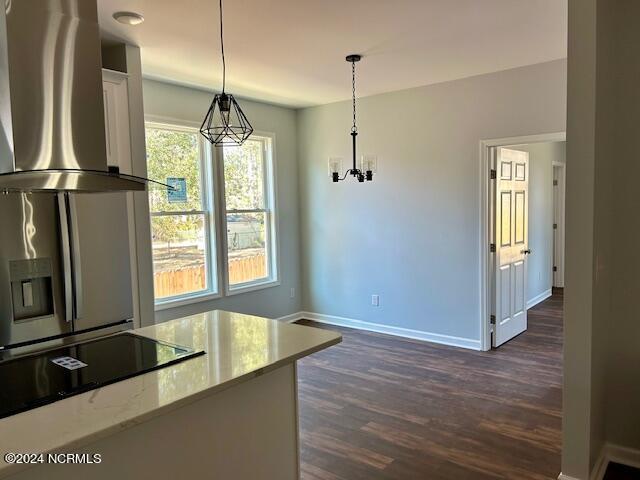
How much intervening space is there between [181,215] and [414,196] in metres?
2.42

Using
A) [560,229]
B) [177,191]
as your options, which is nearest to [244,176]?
[177,191]

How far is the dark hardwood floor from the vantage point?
9.02ft

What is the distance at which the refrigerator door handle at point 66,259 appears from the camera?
263 centimetres

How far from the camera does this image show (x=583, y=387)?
238 cm

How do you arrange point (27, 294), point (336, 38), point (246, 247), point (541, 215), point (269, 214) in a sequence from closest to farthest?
point (27, 294) → point (336, 38) → point (246, 247) → point (269, 214) → point (541, 215)

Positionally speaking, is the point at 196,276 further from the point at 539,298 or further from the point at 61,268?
the point at 539,298

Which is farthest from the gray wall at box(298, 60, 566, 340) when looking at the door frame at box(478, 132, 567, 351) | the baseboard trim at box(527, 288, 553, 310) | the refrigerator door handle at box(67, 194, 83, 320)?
the refrigerator door handle at box(67, 194, 83, 320)

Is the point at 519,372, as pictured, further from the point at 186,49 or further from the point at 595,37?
the point at 186,49

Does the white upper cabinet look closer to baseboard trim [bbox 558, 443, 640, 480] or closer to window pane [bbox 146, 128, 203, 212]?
window pane [bbox 146, 128, 203, 212]

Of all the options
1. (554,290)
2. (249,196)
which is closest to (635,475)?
(249,196)

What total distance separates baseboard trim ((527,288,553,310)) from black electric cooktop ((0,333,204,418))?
5815 mm

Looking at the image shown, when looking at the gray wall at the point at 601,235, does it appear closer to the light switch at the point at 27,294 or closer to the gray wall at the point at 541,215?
the light switch at the point at 27,294

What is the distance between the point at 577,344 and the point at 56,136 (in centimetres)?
250

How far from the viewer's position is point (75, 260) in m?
2.70
